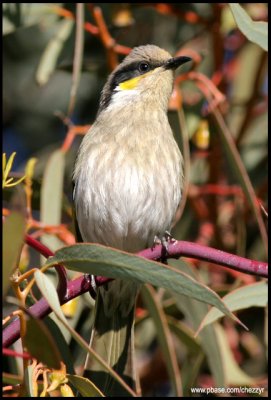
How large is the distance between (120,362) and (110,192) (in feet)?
2.13

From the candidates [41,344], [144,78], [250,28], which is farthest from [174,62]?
[41,344]

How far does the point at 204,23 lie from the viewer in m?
4.04

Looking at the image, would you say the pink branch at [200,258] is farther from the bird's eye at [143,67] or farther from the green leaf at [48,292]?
the bird's eye at [143,67]

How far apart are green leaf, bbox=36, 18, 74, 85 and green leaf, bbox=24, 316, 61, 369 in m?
2.05

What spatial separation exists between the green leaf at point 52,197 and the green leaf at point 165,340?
581mm

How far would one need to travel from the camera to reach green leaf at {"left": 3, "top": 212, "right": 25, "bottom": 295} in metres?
1.70

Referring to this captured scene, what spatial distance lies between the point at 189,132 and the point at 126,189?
878 mm

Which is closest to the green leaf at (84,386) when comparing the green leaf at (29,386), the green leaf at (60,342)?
the green leaf at (29,386)

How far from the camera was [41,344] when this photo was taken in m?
1.62

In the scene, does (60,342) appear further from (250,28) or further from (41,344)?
(250,28)

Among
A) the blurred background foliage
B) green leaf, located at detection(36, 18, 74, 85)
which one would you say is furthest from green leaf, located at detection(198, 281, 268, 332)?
green leaf, located at detection(36, 18, 74, 85)

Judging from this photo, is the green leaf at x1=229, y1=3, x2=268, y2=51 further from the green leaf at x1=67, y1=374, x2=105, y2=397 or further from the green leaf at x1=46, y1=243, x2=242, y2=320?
the green leaf at x1=67, y1=374, x2=105, y2=397

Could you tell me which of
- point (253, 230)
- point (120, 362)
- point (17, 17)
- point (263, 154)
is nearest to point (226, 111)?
point (263, 154)

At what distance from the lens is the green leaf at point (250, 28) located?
263 cm
